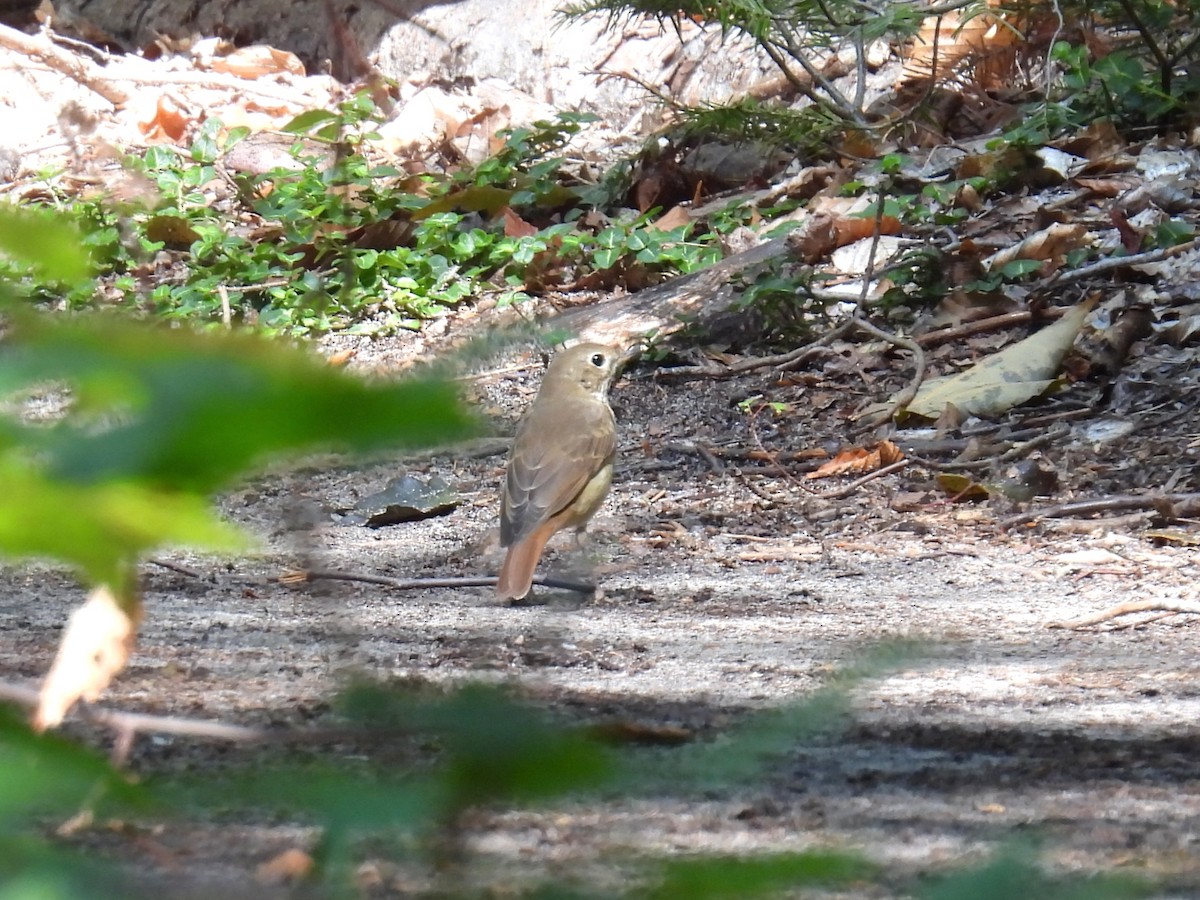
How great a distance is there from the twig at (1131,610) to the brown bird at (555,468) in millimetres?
1419

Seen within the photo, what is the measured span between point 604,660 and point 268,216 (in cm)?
638

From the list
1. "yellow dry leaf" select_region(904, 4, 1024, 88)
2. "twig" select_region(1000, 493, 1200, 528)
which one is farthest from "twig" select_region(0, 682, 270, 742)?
"yellow dry leaf" select_region(904, 4, 1024, 88)

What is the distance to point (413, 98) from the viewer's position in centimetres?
1112

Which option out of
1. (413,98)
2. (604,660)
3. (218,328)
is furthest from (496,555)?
(413,98)

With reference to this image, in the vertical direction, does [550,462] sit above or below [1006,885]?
below

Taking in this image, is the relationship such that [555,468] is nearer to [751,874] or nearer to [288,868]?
[288,868]

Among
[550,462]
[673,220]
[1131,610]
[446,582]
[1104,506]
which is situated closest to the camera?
[1131,610]

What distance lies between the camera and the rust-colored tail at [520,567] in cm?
421

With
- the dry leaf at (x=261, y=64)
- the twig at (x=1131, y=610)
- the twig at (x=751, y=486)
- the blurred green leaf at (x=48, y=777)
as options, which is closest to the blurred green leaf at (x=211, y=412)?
the blurred green leaf at (x=48, y=777)

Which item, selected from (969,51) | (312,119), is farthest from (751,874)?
(969,51)

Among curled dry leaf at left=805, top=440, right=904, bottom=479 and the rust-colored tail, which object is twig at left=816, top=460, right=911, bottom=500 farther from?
the rust-colored tail

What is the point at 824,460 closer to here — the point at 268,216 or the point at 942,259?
the point at 942,259

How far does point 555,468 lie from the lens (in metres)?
4.87

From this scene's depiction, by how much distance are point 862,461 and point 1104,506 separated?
1.03 m
